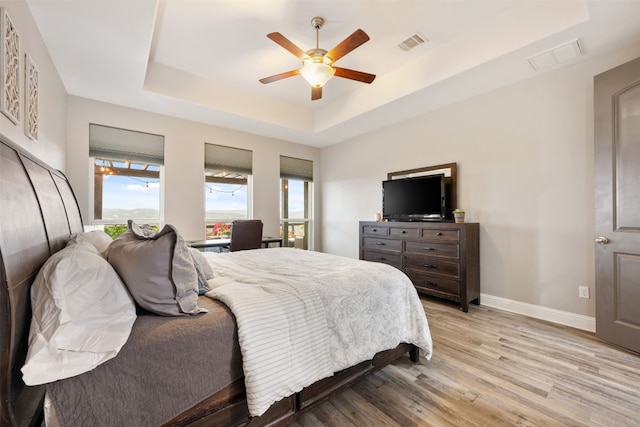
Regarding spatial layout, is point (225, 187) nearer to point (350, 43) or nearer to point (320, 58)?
point (320, 58)

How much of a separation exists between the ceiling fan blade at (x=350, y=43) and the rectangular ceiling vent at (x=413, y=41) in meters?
0.92

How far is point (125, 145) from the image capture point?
3.72 metres

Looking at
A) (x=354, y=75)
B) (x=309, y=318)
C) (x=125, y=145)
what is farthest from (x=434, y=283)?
(x=125, y=145)

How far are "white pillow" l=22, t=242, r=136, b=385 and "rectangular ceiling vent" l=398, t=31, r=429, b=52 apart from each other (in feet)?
10.8

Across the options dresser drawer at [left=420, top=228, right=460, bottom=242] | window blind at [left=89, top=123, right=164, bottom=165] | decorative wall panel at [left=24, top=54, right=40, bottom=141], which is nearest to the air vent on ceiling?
dresser drawer at [left=420, top=228, right=460, bottom=242]

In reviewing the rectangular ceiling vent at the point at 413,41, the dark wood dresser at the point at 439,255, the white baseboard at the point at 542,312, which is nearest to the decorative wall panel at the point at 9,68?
the rectangular ceiling vent at the point at 413,41

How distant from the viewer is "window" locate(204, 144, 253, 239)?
4.49 metres

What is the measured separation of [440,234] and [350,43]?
2.33 metres

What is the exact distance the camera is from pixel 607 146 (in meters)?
2.30

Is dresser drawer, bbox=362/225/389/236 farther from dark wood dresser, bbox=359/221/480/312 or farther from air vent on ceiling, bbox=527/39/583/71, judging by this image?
air vent on ceiling, bbox=527/39/583/71

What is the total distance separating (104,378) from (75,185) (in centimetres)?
354

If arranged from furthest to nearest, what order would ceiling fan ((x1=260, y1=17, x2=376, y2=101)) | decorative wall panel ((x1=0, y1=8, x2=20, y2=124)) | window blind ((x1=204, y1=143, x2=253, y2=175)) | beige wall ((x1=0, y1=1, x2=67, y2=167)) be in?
1. window blind ((x1=204, y1=143, x2=253, y2=175))
2. ceiling fan ((x1=260, y1=17, x2=376, y2=101))
3. beige wall ((x1=0, y1=1, x2=67, y2=167))
4. decorative wall panel ((x1=0, y1=8, x2=20, y2=124))

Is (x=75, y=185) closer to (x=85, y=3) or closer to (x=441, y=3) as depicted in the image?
(x=85, y=3)

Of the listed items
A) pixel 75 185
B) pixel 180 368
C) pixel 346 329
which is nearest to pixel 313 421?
pixel 346 329
